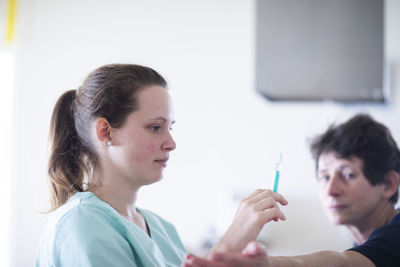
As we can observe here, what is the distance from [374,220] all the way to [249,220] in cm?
68

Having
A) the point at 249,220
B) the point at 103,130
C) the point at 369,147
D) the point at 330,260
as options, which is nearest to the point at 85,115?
the point at 103,130

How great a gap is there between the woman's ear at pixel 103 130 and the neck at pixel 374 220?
0.85 metres

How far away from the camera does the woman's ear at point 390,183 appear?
1.36 metres

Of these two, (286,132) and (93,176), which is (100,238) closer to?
(93,176)

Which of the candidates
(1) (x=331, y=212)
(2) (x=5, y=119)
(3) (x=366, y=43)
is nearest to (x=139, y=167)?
(1) (x=331, y=212)

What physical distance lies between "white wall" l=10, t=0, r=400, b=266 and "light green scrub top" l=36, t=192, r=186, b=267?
1.44 meters

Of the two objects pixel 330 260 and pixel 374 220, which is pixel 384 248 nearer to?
pixel 330 260

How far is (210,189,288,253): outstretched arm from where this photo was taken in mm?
847

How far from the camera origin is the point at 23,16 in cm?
272

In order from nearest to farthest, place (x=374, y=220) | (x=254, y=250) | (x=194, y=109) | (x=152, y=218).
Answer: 1. (x=254, y=250)
2. (x=152, y=218)
3. (x=374, y=220)
4. (x=194, y=109)

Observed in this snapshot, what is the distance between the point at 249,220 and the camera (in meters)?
0.86

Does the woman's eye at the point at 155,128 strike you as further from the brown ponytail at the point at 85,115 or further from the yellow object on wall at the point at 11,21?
the yellow object on wall at the point at 11,21

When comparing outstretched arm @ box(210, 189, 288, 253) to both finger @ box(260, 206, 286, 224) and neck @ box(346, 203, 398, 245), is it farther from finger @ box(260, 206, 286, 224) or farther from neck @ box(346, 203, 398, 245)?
neck @ box(346, 203, 398, 245)

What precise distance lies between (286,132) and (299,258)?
1.63 meters
